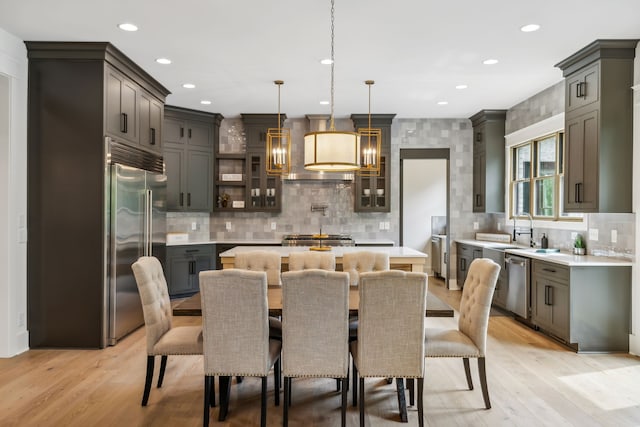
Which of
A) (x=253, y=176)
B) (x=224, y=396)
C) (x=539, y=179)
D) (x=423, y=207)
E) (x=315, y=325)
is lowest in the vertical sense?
(x=224, y=396)

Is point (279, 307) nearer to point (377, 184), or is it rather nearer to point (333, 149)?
point (333, 149)

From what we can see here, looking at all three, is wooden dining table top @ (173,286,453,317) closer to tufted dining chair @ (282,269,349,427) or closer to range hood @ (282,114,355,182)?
tufted dining chair @ (282,269,349,427)

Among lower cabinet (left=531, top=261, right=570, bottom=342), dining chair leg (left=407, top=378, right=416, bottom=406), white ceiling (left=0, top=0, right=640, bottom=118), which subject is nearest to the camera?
dining chair leg (left=407, top=378, right=416, bottom=406)

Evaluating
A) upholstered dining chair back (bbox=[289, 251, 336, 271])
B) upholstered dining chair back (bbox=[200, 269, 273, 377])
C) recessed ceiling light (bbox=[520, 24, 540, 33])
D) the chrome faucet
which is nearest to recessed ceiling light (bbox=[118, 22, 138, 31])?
upholstered dining chair back (bbox=[289, 251, 336, 271])

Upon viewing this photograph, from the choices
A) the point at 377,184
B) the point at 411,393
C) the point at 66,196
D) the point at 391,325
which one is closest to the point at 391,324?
the point at 391,325

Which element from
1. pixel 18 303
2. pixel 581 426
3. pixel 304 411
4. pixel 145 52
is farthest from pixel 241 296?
pixel 145 52

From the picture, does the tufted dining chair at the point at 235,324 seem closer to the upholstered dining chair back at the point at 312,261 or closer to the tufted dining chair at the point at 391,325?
the tufted dining chair at the point at 391,325

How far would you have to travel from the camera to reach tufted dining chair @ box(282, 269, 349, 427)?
102 inches

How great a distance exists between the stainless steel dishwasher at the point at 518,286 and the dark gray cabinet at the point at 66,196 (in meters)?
4.23

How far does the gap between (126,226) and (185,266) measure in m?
2.13

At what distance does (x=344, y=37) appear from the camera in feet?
13.5

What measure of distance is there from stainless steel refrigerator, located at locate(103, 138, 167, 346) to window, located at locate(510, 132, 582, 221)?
4592 millimetres

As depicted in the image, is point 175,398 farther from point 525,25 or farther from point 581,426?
point 525,25

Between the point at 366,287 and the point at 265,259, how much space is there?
1.57 meters
